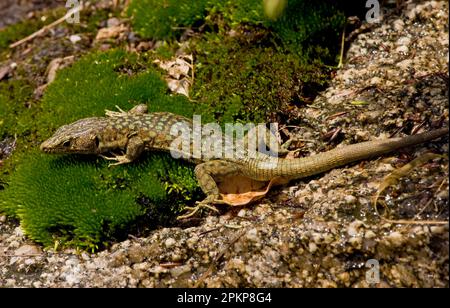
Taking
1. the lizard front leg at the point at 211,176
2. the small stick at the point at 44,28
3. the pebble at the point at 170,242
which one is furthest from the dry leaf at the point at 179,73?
the small stick at the point at 44,28

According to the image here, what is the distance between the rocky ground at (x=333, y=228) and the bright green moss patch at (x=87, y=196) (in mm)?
203

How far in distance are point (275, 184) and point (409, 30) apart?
2.57 m

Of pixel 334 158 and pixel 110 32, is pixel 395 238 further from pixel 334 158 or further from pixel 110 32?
pixel 110 32

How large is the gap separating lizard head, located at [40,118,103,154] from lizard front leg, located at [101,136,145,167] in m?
0.27

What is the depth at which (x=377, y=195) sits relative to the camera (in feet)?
15.3

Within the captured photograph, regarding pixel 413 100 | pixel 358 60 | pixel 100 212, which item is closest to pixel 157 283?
pixel 100 212

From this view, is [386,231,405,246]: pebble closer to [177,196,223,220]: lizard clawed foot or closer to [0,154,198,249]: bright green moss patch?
[177,196,223,220]: lizard clawed foot

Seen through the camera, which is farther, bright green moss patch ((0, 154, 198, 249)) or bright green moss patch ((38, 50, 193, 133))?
bright green moss patch ((38, 50, 193, 133))

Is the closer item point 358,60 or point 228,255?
point 228,255

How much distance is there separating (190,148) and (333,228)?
1.84 meters

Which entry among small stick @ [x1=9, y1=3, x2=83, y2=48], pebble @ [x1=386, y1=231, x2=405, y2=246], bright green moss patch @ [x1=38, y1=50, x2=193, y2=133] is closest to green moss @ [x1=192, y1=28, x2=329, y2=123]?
bright green moss patch @ [x1=38, y1=50, x2=193, y2=133]

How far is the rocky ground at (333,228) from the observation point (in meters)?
4.41

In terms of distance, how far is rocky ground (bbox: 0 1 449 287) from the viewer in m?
4.41

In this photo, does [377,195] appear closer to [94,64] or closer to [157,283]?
[157,283]
